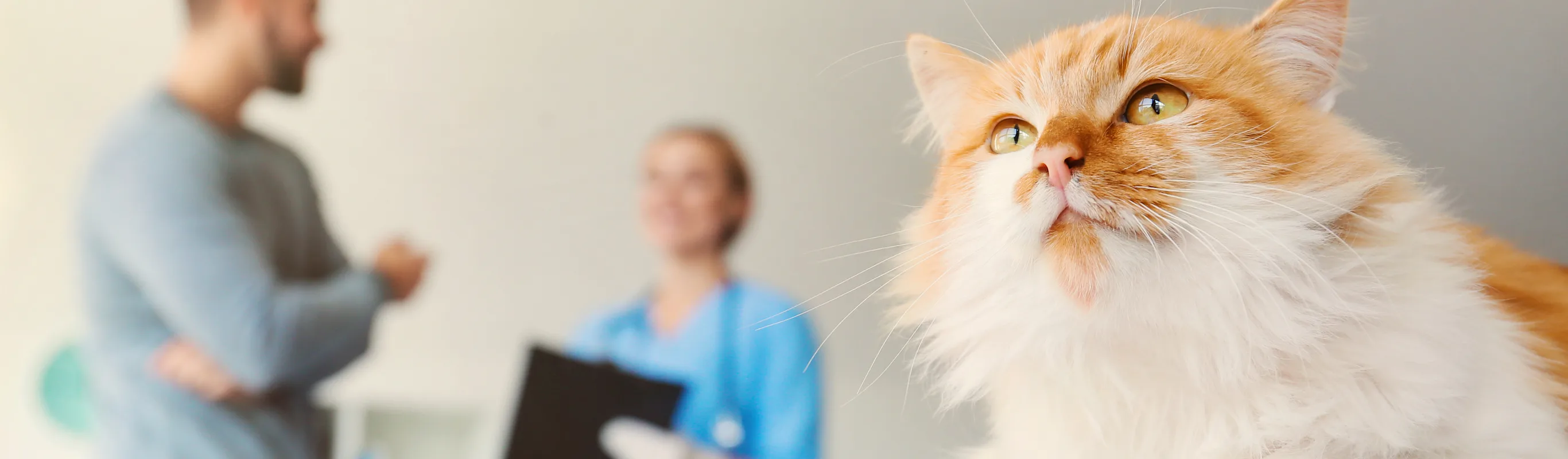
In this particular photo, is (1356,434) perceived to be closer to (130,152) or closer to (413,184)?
(413,184)

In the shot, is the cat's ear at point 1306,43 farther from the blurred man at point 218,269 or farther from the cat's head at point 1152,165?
the blurred man at point 218,269

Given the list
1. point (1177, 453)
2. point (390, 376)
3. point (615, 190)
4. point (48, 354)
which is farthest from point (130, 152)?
point (1177, 453)

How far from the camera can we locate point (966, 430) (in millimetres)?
988

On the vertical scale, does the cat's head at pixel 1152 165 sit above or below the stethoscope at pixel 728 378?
above

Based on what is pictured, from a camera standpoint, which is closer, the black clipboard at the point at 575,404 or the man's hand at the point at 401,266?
the black clipboard at the point at 575,404

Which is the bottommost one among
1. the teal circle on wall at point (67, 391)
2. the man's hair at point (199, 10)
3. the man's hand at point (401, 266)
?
the teal circle on wall at point (67, 391)

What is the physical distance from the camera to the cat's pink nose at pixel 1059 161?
1.57 feet

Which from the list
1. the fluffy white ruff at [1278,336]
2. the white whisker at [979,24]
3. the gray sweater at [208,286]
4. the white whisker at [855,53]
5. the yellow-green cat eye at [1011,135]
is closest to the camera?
the fluffy white ruff at [1278,336]

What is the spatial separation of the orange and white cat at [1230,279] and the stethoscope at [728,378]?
2.12 feet

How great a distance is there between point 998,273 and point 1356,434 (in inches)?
9.1

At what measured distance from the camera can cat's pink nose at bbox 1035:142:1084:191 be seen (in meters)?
0.48

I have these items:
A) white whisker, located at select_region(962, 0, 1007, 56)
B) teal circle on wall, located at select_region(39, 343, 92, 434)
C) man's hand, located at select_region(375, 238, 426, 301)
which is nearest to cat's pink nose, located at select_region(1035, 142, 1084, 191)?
white whisker, located at select_region(962, 0, 1007, 56)

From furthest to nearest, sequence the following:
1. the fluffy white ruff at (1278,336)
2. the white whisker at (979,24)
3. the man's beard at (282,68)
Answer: the man's beard at (282,68) → the white whisker at (979,24) → the fluffy white ruff at (1278,336)

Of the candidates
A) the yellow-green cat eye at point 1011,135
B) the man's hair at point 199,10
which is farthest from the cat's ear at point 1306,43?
the man's hair at point 199,10
